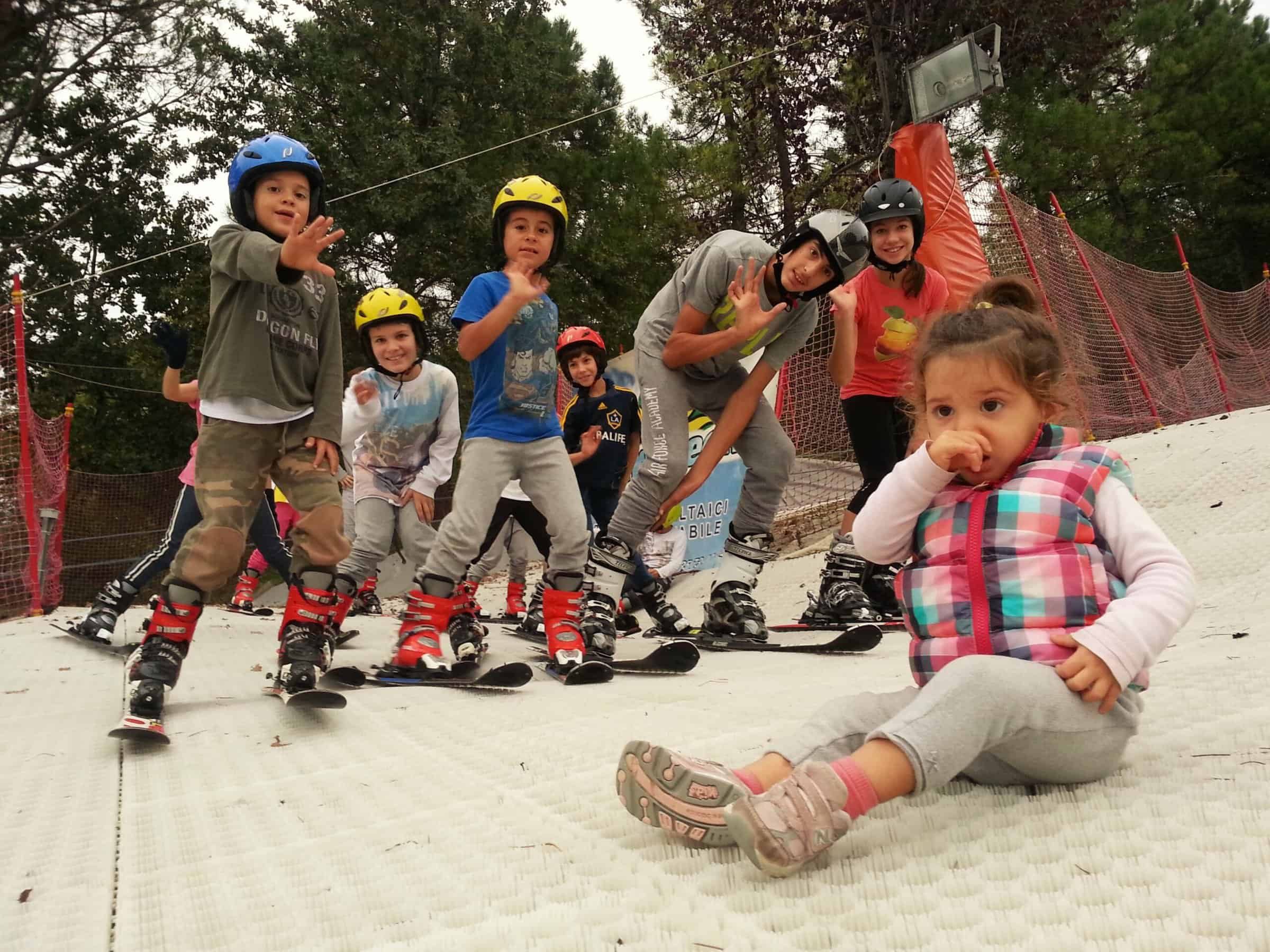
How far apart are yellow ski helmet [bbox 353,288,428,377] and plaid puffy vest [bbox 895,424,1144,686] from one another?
133 inches

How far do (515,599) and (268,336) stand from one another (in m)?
3.42

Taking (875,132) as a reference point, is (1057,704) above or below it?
below

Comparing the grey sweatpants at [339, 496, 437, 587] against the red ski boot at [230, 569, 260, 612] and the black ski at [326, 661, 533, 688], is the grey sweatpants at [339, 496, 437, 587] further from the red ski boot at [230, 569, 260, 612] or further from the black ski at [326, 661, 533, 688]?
the red ski boot at [230, 569, 260, 612]

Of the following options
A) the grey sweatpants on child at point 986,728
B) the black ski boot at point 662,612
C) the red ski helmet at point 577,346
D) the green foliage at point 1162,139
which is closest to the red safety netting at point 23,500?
the red ski helmet at point 577,346

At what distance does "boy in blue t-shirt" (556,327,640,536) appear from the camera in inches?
199

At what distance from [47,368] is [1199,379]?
17.7 m

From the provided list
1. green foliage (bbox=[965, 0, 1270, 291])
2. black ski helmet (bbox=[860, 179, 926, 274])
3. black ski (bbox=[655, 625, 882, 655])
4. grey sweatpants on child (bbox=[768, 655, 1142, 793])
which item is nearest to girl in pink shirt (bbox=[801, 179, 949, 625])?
black ski helmet (bbox=[860, 179, 926, 274])

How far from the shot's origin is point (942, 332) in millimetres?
1426

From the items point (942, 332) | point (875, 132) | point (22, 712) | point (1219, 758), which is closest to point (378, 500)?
point (22, 712)

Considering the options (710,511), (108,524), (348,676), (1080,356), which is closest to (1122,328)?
(1080,356)

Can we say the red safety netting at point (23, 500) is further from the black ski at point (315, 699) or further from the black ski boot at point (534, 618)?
the black ski at point (315, 699)

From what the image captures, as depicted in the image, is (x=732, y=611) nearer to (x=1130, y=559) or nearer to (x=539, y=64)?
(x=1130, y=559)

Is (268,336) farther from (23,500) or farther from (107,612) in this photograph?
(23,500)

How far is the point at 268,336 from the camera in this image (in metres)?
2.58
